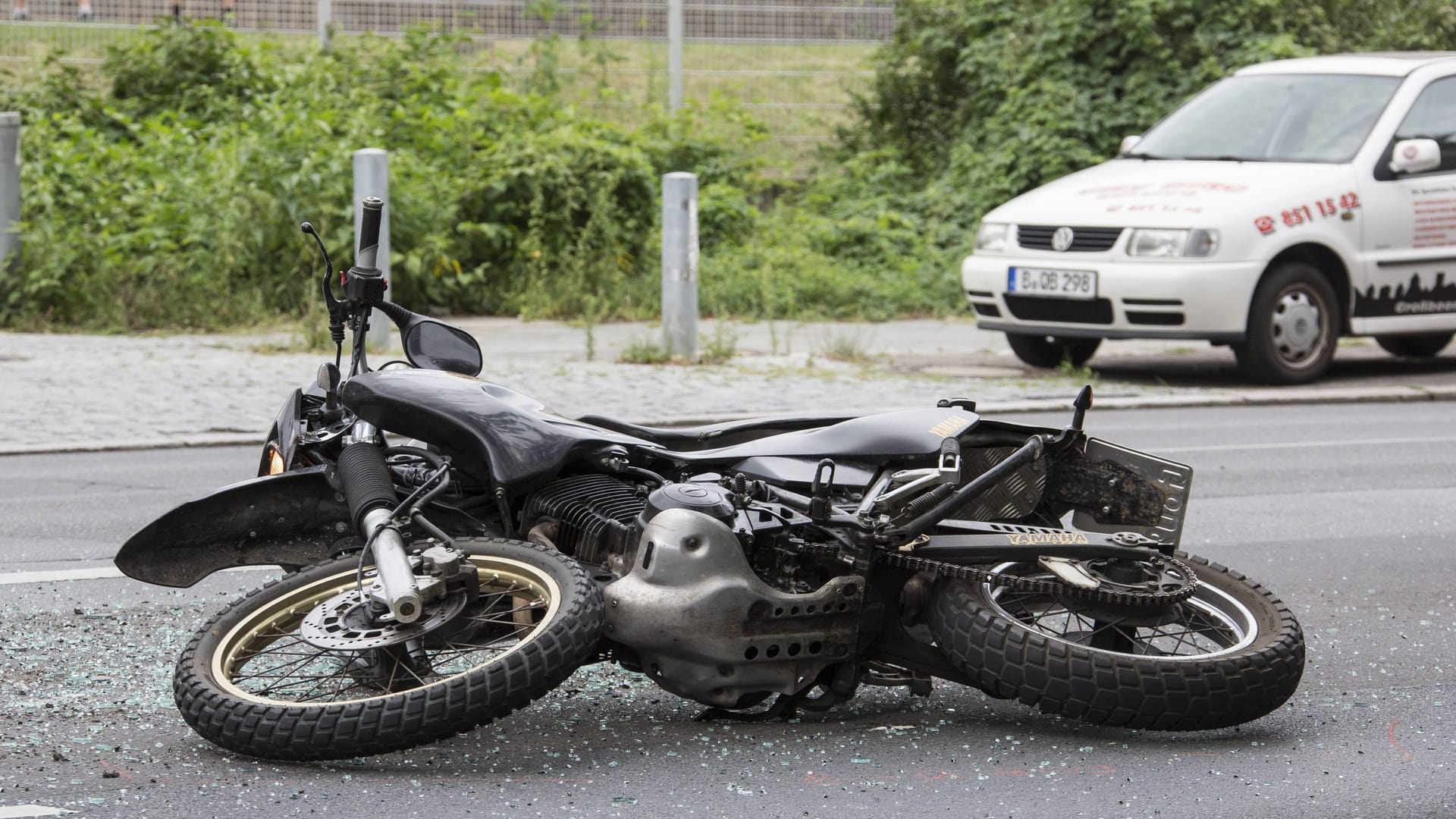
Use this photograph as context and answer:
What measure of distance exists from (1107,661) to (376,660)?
5.27 feet

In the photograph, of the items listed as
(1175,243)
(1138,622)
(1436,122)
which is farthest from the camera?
(1436,122)

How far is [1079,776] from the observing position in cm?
393

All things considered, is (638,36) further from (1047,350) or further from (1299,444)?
(1299,444)

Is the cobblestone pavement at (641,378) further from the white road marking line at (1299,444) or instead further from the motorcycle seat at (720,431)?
the motorcycle seat at (720,431)

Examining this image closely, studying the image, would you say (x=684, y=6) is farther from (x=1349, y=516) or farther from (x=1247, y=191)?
(x=1349, y=516)

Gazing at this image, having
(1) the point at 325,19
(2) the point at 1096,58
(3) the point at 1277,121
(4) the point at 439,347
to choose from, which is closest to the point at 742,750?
(4) the point at 439,347

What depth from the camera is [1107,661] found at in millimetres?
3982

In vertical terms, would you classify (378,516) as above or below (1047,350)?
above

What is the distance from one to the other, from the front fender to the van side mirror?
8.56 metres

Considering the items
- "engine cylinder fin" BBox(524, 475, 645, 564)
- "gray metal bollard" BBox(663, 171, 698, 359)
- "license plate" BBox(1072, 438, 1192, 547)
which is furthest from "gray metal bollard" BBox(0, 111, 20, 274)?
"license plate" BBox(1072, 438, 1192, 547)

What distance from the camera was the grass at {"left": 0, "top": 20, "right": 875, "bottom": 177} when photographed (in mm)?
18703

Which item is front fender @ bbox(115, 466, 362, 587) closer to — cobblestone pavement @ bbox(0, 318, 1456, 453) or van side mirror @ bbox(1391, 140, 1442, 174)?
cobblestone pavement @ bbox(0, 318, 1456, 453)

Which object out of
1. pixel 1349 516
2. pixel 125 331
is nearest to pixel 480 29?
pixel 125 331

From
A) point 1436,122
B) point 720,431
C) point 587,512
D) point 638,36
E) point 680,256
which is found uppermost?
point 638,36
